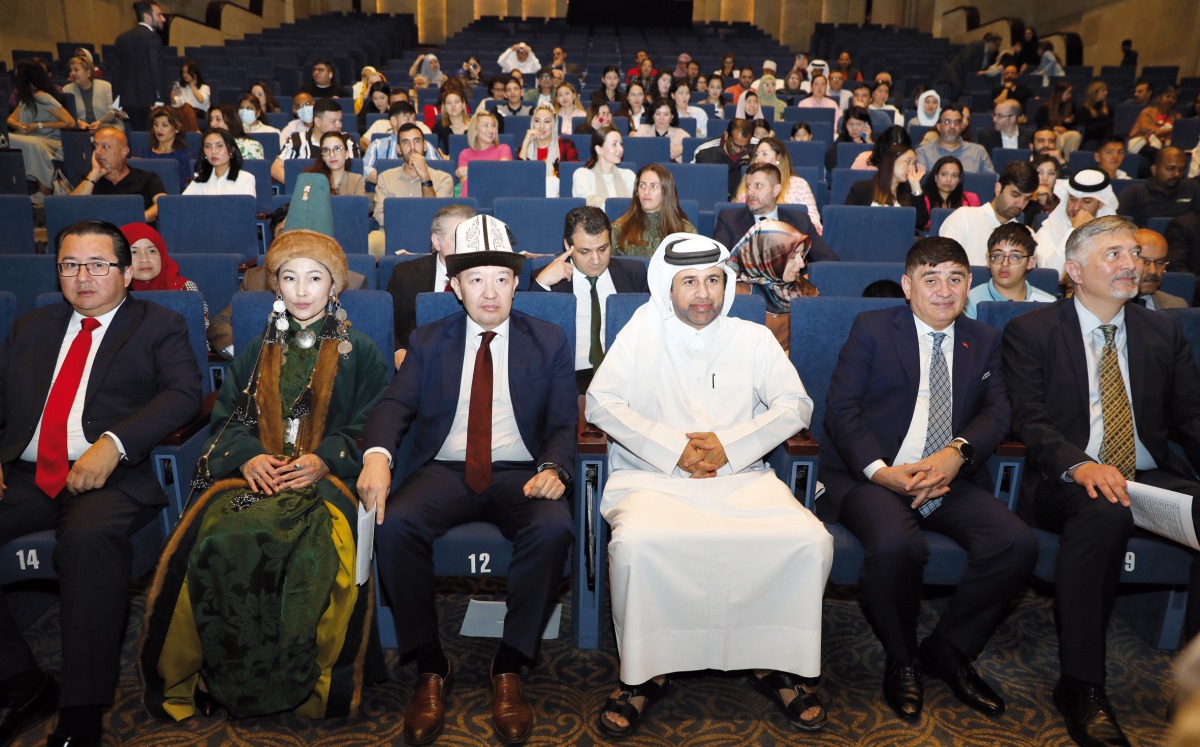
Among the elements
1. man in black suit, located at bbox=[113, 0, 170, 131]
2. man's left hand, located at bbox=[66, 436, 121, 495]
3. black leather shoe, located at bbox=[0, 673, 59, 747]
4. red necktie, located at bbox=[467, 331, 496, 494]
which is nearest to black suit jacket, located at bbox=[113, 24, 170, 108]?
man in black suit, located at bbox=[113, 0, 170, 131]

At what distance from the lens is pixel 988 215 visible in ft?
15.0

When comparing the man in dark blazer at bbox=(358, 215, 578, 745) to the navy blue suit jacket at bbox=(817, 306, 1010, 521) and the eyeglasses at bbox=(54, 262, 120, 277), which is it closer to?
the navy blue suit jacket at bbox=(817, 306, 1010, 521)

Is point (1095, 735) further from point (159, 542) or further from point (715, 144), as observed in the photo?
point (715, 144)

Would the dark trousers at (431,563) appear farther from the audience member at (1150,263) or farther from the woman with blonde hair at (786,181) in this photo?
the woman with blonde hair at (786,181)

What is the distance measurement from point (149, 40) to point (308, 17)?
12474 mm

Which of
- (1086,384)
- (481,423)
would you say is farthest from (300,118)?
(1086,384)

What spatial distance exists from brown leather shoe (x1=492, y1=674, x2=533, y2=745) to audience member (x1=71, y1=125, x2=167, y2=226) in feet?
13.6

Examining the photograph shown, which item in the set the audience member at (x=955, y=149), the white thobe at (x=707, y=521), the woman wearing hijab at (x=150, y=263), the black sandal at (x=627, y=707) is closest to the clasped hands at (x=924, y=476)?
the white thobe at (x=707, y=521)

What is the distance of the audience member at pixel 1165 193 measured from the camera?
556 centimetres

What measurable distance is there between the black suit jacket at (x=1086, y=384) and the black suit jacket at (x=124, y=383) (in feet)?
8.71

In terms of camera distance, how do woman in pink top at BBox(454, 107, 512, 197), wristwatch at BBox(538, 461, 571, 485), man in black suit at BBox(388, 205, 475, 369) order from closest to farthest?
wristwatch at BBox(538, 461, 571, 485) < man in black suit at BBox(388, 205, 475, 369) < woman in pink top at BBox(454, 107, 512, 197)

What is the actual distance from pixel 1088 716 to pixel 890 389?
3.46ft

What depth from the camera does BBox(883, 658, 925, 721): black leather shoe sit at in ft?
7.86

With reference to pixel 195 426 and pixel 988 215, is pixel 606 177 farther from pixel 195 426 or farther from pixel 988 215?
pixel 195 426
